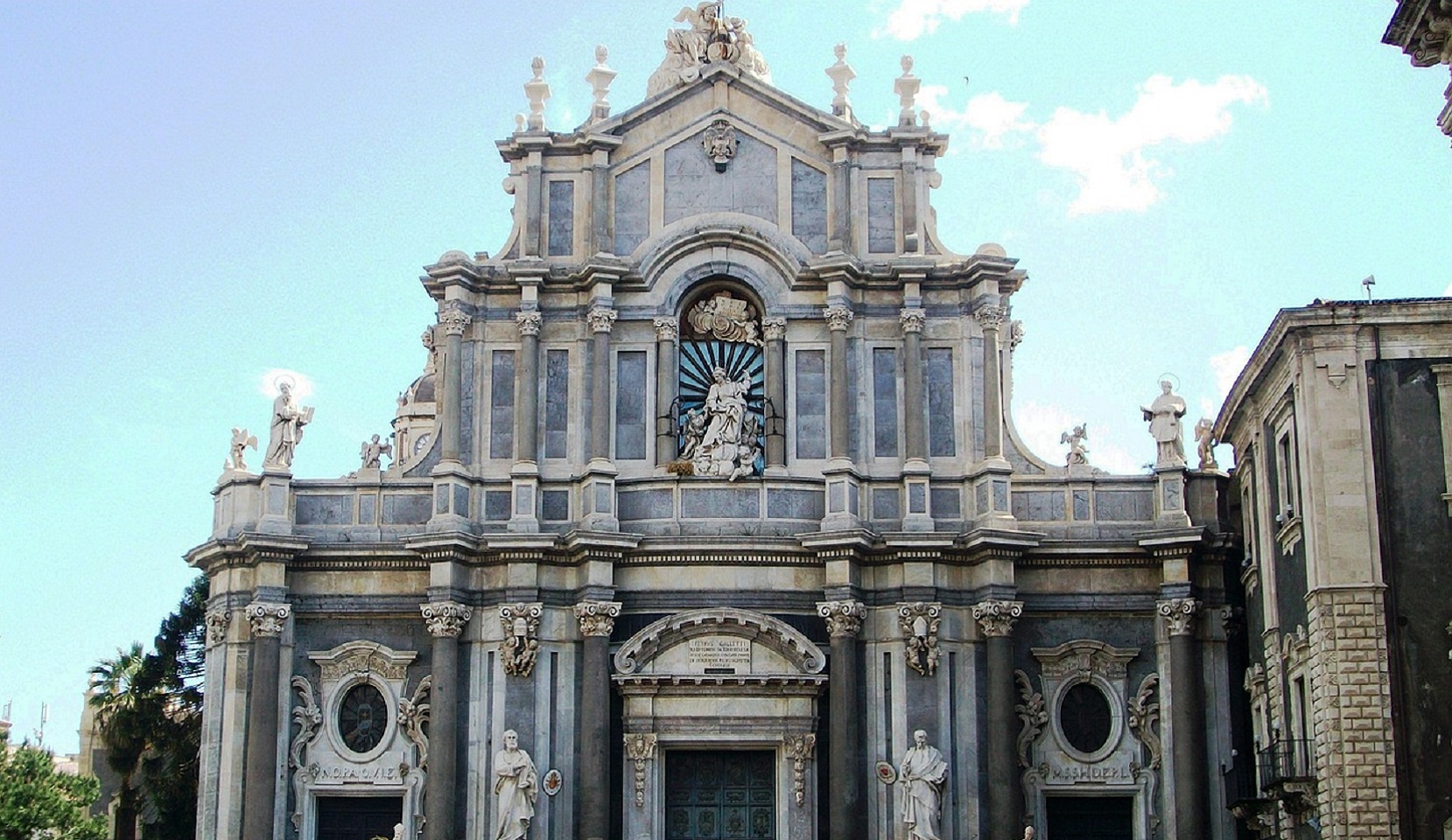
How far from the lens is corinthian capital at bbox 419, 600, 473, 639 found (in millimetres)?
29516

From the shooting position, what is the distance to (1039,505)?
30531 mm

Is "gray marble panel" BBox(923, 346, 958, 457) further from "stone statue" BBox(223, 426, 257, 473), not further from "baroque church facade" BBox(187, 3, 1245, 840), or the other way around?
"stone statue" BBox(223, 426, 257, 473)

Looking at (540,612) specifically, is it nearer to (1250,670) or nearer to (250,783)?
(250,783)

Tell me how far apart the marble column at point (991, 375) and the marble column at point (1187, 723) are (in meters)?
3.57

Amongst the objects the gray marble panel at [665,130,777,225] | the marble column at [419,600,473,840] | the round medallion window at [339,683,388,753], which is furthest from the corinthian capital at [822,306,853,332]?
the round medallion window at [339,683,388,753]

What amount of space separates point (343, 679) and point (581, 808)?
13.6 ft

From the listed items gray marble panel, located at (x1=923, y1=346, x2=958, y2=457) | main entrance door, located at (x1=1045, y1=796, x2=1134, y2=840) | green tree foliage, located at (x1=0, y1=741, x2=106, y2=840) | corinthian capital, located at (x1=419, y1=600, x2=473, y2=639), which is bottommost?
main entrance door, located at (x1=1045, y1=796, x2=1134, y2=840)

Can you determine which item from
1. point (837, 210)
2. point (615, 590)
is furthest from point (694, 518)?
point (837, 210)

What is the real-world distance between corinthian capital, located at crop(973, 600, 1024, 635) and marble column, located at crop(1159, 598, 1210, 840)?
2209 mm

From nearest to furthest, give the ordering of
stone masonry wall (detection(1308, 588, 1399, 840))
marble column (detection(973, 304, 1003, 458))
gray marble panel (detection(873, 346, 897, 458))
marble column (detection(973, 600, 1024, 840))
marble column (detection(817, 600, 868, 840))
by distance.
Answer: stone masonry wall (detection(1308, 588, 1399, 840)) < marble column (detection(973, 600, 1024, 840)) < marble column (detection(817, 600, 868, 840)) < marble column (detection(973, 304, 1003, 458)) < gray marble panel (detection(873, 346, 897, 458))

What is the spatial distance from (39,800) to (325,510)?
17.4 m

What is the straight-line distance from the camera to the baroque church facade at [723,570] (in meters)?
29.5

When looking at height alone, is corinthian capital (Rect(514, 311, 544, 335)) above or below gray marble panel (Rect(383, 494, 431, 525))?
above

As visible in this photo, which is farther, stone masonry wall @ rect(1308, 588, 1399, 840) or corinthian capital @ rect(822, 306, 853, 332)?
corinthian capital @ rect(822, 306, 853, 332)
